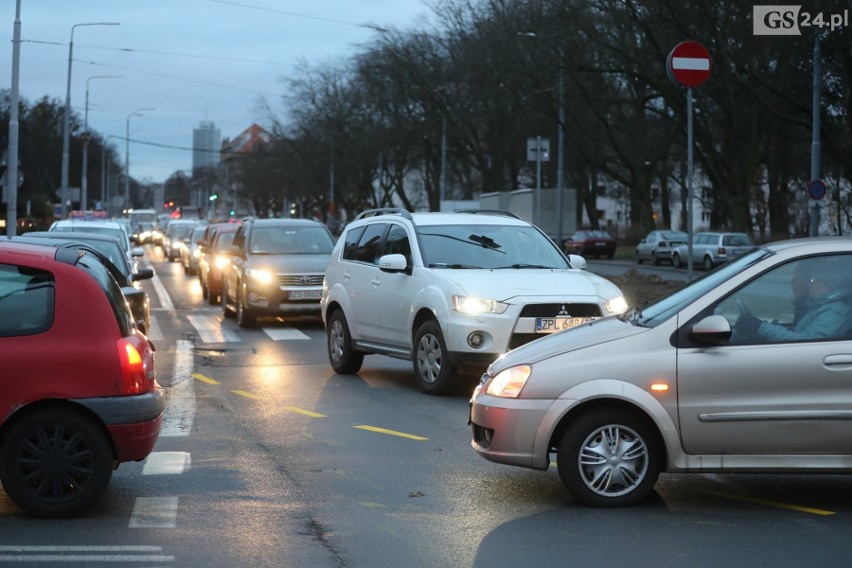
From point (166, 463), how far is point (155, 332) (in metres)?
11.9

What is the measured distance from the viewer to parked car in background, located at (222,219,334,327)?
20.8m

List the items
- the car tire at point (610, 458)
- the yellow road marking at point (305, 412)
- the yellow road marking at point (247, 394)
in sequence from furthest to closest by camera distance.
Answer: the yellow road marking at point (247, 394) → the yellow road marking at point (305, 412) → the car tire at point (610, 458)

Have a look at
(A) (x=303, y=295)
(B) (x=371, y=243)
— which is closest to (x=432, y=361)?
(B) (x=371, y=243)

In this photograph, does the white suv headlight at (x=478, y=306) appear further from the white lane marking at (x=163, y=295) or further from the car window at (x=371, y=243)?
the white lane marking at (x=163, y=295)

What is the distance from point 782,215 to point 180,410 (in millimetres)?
54879

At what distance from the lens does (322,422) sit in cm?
1066

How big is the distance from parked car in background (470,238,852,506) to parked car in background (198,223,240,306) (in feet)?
61.9

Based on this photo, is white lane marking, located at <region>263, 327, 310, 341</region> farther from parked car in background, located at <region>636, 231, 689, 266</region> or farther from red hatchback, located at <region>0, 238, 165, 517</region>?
parked car in background, located at <region>636, 231, 689, 266</region>

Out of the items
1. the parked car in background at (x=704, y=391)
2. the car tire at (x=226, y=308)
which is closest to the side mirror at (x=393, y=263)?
the parked car in background at (x=704, y=391)

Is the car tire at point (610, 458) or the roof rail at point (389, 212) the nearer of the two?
the car tire at point (610, 458)

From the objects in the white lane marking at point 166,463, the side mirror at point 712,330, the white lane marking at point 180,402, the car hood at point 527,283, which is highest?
the car hood at point 527,283

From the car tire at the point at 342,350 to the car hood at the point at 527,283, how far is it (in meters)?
2.08

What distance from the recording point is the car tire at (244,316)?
69.2ft

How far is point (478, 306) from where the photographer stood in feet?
39.1
